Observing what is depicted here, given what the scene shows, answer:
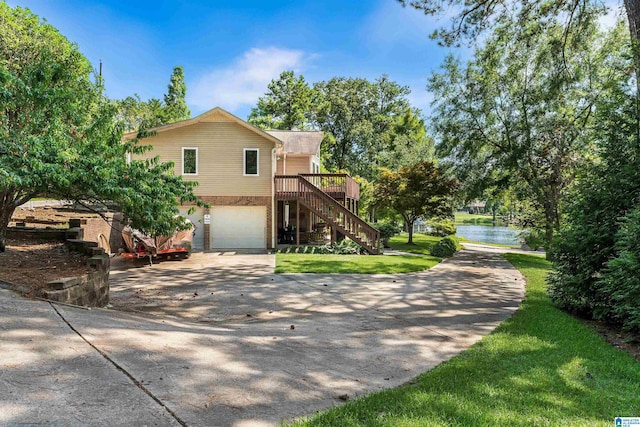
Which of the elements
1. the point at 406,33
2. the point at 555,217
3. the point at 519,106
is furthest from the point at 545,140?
the point at 406,33

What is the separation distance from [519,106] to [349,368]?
709 inches

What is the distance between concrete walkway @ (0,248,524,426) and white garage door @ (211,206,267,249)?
10195mm

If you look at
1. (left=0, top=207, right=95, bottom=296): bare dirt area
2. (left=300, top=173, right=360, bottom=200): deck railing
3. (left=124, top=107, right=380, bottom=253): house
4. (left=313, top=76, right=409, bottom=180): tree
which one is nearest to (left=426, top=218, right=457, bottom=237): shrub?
(left=313, top=76, right=409, bottom=180): tree

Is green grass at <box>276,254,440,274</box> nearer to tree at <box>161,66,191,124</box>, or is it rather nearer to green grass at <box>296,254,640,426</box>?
green grass at <box>296,254,640,426</box>

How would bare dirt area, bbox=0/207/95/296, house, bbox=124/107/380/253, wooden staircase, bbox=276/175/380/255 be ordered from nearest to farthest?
bare dirt area, bbox=0/207/95/296 → wooden staircase, bbox=276/175/380/255 → house, bbox=124/107/380/253

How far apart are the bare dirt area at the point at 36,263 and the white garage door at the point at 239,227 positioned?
932 cm

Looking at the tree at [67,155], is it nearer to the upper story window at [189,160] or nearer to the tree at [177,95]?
the upper story window at [189,160]

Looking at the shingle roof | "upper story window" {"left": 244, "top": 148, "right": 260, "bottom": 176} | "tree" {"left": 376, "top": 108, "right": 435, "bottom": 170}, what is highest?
"tree" {"left": 376, "top": 108, "right": 435, "bottom": 170}

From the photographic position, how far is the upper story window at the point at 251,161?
17.9 metres

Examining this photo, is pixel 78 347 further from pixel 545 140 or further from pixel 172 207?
pixel 545 140

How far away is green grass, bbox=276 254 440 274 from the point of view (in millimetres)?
11461

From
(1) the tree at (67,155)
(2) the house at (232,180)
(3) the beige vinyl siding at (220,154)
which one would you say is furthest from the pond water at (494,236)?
(1) the tree at (67,155)

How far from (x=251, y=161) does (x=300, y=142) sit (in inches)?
217

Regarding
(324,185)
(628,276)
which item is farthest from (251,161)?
(628,276)
